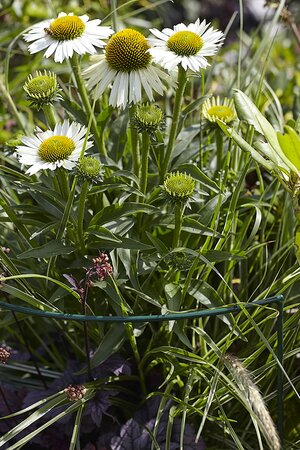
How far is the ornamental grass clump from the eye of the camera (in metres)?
1.00

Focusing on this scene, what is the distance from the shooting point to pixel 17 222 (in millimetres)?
1121

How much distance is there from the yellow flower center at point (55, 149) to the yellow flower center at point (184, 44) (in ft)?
0.67

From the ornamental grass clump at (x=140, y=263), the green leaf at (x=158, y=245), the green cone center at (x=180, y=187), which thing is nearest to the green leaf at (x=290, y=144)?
the ornamental grass clump at (x=140, y=263)

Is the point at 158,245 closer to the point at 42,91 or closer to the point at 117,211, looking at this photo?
the point at 117,211

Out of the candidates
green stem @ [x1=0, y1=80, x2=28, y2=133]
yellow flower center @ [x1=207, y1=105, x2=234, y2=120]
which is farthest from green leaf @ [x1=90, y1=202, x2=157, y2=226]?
green stem @ [x1=0, y1=80, x2=28, y2=133]

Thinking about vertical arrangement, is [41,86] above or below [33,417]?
above

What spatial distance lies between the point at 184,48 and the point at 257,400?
1.64 ft

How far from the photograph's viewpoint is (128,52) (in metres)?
1.02

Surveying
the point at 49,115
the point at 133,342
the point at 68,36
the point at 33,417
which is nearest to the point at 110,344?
the point at 133,342

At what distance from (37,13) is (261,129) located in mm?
1396

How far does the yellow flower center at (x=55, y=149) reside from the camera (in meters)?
1.00

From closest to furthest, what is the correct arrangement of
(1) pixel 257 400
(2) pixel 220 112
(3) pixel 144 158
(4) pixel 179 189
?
(1) pixel 257 400 < (4) pixel 179 189 < (3) pixel 144 158 < (2) pixel 220 112

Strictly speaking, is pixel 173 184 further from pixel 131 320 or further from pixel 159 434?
pixel 159 434

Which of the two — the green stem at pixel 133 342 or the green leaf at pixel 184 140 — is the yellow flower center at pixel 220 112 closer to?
the green leaf at pixel 184 140
